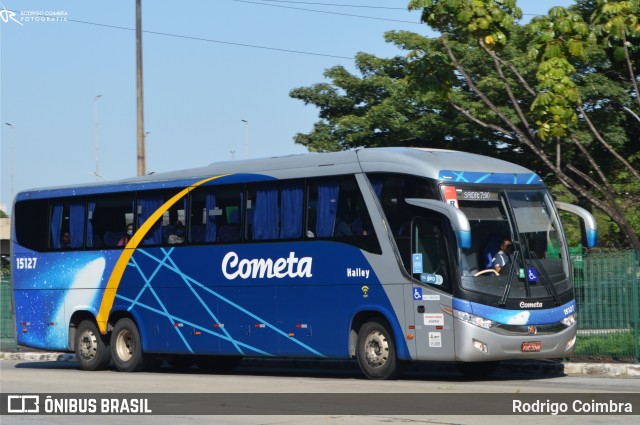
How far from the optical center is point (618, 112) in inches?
1026

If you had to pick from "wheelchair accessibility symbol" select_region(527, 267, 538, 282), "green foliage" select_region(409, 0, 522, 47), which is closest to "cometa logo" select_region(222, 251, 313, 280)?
"wheelchair accessibility symbol" select_region(527, 267, 538, 282)

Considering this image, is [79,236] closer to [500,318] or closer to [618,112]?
[500,318]

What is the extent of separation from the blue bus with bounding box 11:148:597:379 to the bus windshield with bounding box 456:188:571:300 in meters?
0.02

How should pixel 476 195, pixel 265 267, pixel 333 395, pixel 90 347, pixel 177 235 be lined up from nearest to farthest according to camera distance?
pixel 333 395
pixel 476 195
pixel 265 267
pixel 177 235
pixel 90 347

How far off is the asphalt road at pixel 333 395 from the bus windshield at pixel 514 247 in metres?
1.41

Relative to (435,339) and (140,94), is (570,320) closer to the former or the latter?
(435,339)

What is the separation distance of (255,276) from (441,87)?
4.89 metres

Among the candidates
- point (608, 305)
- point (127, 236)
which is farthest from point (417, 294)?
point (127, 236)

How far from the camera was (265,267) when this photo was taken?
19375mm

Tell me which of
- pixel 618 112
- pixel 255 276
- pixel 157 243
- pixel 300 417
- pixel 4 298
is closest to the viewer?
pixel 300 417

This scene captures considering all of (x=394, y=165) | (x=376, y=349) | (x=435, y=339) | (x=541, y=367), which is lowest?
(x=541, y=367)

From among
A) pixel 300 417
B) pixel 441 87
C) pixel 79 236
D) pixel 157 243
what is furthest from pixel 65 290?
pixel 300 417

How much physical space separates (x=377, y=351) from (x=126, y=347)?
21.9 feet

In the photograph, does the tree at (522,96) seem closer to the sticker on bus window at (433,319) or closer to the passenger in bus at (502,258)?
the passenger in bus at (502,258)
